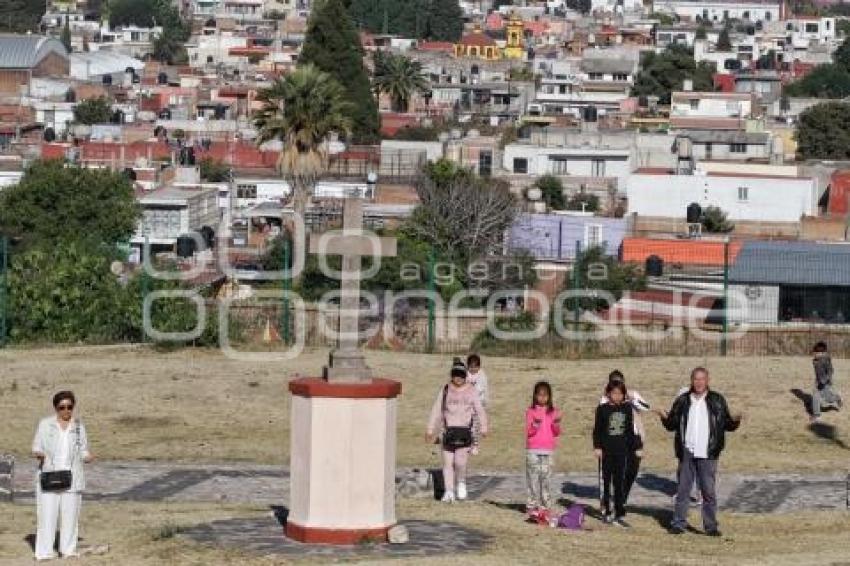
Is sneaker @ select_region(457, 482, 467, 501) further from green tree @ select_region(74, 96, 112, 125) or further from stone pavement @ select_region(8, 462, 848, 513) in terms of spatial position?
green tree @ select_region(74, 96, 112, 125)

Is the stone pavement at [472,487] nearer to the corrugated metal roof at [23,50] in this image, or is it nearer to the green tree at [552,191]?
the green tree at [552,191]

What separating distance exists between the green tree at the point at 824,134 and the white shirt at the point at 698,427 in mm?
93846

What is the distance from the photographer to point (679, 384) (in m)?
30.1

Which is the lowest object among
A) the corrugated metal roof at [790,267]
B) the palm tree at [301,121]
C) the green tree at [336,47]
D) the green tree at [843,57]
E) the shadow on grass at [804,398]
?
the shadow on grass at [804,398]

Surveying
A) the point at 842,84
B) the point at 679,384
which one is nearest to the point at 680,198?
the point at 679,384

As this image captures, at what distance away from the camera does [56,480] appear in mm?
18797

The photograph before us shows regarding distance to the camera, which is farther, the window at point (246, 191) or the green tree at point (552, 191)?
the window at point (246, 191)

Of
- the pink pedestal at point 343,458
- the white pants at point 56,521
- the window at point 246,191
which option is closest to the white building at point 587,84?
the window at point 246,191

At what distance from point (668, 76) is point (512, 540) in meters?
137

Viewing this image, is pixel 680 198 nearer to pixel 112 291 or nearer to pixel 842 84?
pixel 112 291

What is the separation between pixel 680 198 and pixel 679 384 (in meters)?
44.4

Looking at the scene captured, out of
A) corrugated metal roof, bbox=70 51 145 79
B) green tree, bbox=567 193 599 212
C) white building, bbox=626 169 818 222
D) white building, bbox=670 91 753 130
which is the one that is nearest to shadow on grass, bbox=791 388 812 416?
white building, bbox=626 169 818 222

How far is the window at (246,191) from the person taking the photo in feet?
275

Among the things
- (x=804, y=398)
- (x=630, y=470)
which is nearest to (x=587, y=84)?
(x=804, y=398)
